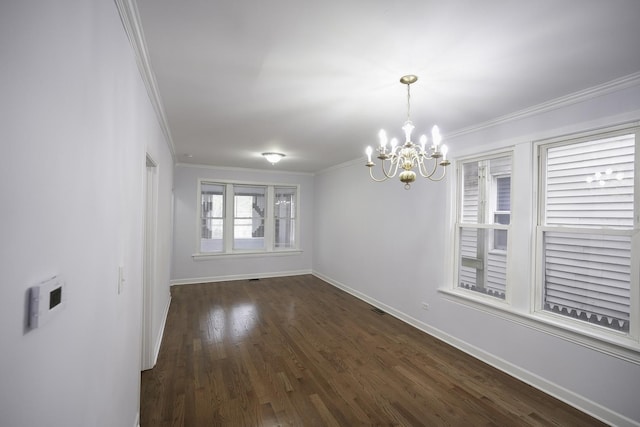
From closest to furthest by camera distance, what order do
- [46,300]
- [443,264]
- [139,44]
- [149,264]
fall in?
[46,300]
[139,44]
[149,264]
[443,264]

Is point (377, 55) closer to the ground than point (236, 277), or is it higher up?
higher up

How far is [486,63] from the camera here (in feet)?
6.50

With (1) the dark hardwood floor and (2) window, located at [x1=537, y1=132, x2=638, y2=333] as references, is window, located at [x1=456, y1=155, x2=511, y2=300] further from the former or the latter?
(1) the dark hardwood floor

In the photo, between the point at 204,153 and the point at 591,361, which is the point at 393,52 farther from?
the point at 204,153

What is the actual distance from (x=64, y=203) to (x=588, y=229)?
3429 millimetres

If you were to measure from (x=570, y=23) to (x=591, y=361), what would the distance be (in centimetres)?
249

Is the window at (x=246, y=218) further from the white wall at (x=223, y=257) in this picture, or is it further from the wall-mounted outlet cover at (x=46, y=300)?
the wall-mounted outlet cover at (x=46, y=300)

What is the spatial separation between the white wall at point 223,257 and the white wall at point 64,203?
4.84 meters

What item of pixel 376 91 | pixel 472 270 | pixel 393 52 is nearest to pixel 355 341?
pixel 472 270

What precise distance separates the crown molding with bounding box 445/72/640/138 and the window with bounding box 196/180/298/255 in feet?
15.7

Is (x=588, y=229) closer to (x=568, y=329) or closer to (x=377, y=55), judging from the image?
(x=568, y=329)

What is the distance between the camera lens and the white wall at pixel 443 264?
90.3 inches

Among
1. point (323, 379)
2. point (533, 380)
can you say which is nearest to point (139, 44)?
point (323, 379)

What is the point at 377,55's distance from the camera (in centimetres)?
190
